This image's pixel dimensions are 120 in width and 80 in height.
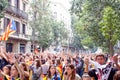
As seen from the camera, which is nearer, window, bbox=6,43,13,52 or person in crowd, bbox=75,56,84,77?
person in crowd, bbox=75,56,84,77

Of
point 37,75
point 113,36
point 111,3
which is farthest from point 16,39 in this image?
point 37,75

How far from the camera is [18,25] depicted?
1383 inches

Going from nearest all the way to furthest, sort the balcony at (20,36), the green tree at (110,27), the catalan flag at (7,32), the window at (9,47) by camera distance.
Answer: the catalan flag at (7,32), the green tree at (110,27), the window at (9,47), the balcony at (20,36)

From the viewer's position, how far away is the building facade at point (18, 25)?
31319mm

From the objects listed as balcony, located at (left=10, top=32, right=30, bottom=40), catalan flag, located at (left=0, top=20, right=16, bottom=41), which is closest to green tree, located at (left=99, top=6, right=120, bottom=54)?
catalan flag, located at (left=0, top=20, right=16, bottom=41)

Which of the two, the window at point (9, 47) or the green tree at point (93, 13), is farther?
the window at point (9, 47)

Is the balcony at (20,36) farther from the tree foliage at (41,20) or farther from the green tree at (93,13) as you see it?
the green tree at (93,13)

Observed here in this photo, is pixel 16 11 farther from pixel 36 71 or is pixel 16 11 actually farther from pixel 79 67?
pixel 36 71

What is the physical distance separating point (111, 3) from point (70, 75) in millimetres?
16832

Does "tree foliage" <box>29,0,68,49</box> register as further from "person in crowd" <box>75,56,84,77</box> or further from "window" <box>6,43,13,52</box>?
"person in crowd" <box>75,56,84,77</box>

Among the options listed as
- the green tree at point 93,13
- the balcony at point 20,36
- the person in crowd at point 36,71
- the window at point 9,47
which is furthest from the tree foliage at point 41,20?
the person in crowd at point 36,71

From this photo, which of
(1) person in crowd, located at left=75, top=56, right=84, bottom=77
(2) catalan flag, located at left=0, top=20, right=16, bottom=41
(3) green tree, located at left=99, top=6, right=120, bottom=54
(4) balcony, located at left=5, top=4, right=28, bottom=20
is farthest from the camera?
(4) balcony, located at left=5, top=4, right=28, bottom=20

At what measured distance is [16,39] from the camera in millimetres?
33938

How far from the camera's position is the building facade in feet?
103
